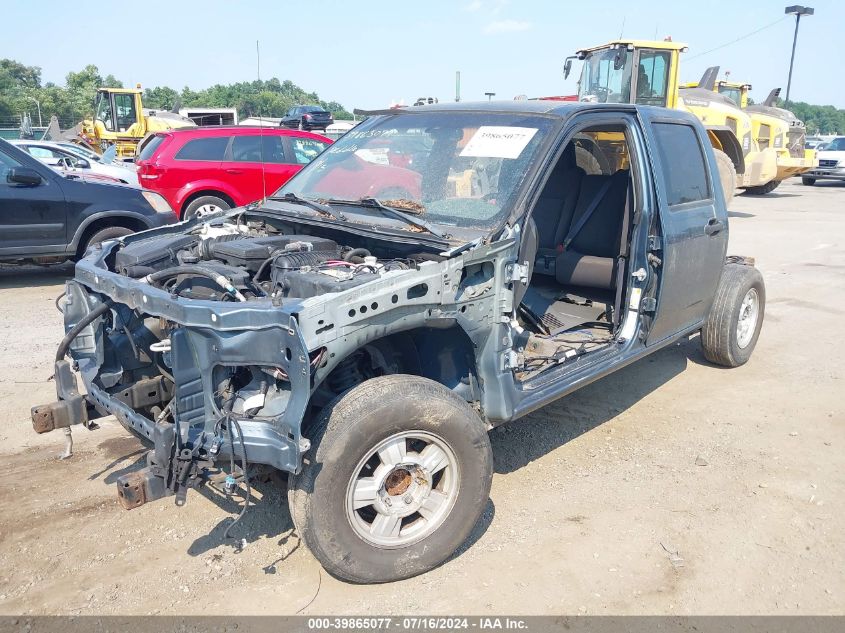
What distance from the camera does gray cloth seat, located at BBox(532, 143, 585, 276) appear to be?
5.16 metres

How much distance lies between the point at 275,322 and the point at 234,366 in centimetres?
32

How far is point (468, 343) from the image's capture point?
3262mm

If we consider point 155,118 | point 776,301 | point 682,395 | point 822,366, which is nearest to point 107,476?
point 682,395

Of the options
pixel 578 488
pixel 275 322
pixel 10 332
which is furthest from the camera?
pixel 10 332

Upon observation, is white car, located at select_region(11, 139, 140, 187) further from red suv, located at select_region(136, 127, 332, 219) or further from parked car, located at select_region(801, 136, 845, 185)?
parked car, located at select_region(801, 136, 845, 185)

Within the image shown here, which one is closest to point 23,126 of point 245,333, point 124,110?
point 124,110

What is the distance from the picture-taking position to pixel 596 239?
5.04m

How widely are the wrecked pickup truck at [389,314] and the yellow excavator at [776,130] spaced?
13.6 m

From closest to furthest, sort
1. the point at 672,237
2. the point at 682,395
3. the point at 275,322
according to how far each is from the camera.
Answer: the point at 275,322 → the point at 672,237 → the point at 682,395

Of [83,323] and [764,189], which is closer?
[83,323]

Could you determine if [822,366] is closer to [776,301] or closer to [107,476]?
[776,301]

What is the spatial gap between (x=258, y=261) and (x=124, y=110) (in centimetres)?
2310

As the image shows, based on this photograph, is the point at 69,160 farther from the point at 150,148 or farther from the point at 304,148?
the point at 304,148

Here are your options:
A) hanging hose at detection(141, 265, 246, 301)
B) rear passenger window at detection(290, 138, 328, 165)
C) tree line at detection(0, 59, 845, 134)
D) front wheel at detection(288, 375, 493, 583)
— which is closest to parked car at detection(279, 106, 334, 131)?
tree line at detection(0, 59, 845, 134)
